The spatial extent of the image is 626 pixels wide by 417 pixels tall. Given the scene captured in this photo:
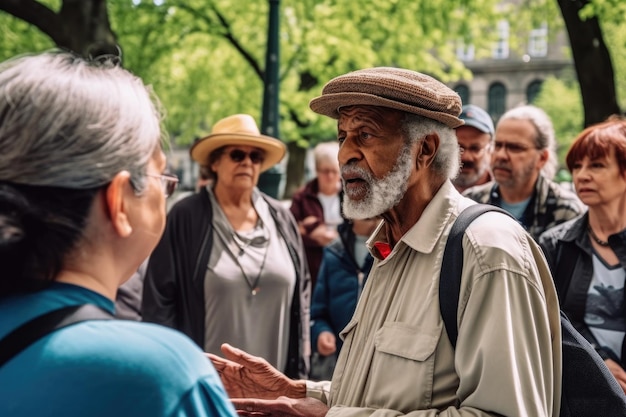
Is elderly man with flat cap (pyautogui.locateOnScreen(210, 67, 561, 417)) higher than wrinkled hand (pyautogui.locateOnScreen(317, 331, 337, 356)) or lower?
higher

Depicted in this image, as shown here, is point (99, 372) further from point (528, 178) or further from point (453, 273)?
point (528, 178)

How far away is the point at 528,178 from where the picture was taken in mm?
4828

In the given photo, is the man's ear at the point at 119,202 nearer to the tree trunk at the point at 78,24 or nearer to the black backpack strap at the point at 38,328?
the black backpack strap at the point at 38,328

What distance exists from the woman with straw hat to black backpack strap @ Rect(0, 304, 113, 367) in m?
3.31

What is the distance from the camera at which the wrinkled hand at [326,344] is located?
16.4ft

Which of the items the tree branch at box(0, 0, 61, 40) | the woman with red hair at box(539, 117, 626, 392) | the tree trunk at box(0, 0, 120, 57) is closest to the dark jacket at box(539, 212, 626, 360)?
the woman with red hair at box(539, 117, 626, 392)

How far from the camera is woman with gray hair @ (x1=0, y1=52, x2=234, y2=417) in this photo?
1.32 metres

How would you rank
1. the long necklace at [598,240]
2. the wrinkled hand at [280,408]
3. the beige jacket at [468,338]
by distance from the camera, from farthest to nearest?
1. the long necklace at [598,240]
2. the wrinkled hand at [280,408]
3. the beige jacket at [468,338]

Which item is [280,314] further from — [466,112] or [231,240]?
[466,112]

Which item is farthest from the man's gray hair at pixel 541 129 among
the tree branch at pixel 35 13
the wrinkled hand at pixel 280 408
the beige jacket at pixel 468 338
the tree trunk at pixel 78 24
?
the tree branch at pixel 35 13

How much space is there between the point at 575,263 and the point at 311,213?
3.28 metres

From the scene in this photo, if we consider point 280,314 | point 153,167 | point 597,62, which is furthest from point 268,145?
point 597,62

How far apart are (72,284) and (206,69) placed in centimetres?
2185

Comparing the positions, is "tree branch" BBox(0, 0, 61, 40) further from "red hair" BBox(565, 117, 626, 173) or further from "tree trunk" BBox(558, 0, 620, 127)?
"red hair" BBox(565, 117, 626, 173)
